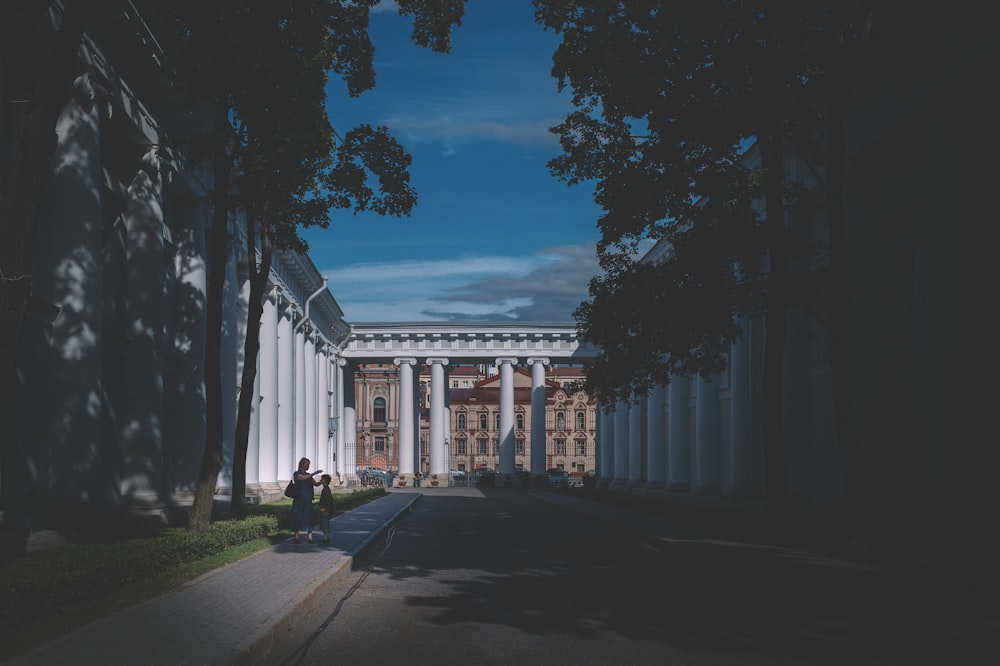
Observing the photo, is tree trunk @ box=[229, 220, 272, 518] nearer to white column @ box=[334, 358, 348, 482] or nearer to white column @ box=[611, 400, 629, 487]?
white column @ box=[611, 400, 629, 487]

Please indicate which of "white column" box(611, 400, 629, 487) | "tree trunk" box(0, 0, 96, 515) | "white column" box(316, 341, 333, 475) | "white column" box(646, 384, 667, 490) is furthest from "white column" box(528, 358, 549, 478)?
"tree trunk" box(0, 0, 96, 515)

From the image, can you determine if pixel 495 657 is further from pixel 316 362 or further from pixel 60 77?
pixel 316 362

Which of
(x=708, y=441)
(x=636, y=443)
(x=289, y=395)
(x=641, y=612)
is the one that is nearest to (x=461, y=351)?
(x=636, y=443)

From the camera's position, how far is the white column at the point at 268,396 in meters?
46.9

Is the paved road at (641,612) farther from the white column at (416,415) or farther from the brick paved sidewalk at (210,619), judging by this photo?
the white column at (416,415)

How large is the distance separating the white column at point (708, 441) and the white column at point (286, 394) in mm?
18204

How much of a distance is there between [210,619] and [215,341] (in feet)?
35.9

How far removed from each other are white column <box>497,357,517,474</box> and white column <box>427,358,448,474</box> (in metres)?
4.30

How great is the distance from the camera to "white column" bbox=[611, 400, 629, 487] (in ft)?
238

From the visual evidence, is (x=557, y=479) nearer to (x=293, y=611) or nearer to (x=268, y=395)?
(x=268, y=395)

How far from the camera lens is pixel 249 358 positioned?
2444 centimetres

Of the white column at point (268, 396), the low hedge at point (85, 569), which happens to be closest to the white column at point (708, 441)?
the white column at point (268, 396)

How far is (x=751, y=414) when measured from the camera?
4009 centimetres

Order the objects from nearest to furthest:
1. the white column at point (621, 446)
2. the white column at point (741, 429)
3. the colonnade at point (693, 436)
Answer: the white column at point (741, 429) → the colonnade at point (693, 436) → the white column at point (621, 446)
